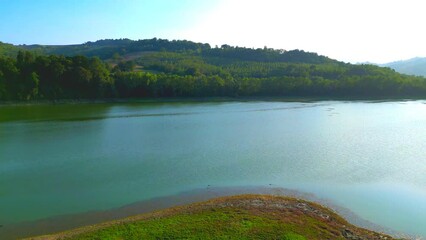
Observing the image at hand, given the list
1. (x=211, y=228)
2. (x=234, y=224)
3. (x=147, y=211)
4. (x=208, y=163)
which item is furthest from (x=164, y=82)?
(x=211, y=228)

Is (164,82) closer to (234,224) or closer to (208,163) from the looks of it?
(208,163)

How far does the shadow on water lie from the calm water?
2.06 feet

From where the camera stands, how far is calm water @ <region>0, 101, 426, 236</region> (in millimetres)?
16781

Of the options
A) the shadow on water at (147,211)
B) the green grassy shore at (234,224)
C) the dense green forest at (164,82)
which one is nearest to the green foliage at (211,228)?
the green grassy shore at (234,224)

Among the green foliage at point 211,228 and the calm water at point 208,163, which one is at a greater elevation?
the green foliage at point 211,228

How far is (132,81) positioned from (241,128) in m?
46.3

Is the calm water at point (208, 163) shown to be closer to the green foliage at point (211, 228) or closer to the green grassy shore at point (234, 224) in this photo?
the green grassy shore at point (234, 224)

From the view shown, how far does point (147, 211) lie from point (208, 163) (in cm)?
856

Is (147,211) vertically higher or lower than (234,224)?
lower

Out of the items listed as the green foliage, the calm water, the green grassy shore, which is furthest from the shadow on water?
the green foliage

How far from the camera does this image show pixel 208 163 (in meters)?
23.5

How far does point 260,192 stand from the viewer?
58.1 ft

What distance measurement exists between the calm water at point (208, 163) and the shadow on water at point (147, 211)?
2.06 ft

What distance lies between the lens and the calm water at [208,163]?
16.8 m
